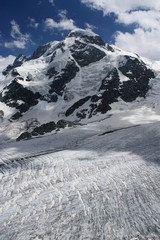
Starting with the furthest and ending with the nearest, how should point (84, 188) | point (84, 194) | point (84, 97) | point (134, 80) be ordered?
point (134, 80), point (84, 97), point (84, 188), point (84, 194)

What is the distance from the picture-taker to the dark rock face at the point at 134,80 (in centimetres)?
17650

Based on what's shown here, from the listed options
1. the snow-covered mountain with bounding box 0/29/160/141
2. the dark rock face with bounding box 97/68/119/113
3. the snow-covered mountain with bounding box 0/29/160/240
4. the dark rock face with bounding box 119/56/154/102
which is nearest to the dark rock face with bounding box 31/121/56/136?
the snow-covered mountain with bounding box 0/29/160/240

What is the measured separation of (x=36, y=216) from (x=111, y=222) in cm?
366

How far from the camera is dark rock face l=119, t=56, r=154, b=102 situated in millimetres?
176500

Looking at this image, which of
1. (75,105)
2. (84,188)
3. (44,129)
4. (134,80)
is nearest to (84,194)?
(84,188)

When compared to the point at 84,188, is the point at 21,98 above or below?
above

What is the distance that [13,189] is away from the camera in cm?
2142

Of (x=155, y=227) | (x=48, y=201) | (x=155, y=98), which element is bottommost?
(x=155, y=227)

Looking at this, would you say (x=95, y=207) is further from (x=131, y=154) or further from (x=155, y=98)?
(x=155, y=98)

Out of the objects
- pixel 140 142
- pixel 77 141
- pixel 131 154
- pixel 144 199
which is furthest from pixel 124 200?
pixel 77 141

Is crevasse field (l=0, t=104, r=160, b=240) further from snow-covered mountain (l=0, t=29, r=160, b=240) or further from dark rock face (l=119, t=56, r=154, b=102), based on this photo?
dark rock face (l=119, t=56, r=154, b=102)

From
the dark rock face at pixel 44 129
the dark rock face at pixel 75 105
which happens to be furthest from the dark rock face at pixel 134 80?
the dark rock face at pixel 44 129

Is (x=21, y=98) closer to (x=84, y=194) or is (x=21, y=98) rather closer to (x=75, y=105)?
(x=75, y=105)

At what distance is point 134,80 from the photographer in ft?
608
